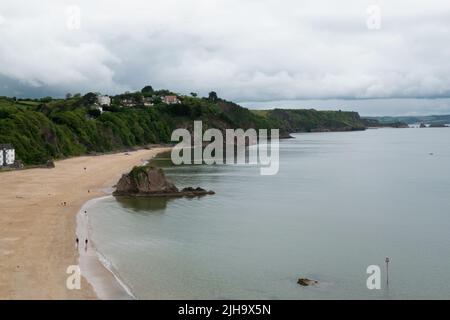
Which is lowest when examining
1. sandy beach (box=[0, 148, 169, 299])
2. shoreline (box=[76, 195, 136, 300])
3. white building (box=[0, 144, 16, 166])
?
shoreline (box=[76, 195, 136, 300])

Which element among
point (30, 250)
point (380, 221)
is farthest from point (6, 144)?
point (380, 221)

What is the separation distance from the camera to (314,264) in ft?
126

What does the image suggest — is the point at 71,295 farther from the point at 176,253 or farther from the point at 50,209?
the point at 50,209

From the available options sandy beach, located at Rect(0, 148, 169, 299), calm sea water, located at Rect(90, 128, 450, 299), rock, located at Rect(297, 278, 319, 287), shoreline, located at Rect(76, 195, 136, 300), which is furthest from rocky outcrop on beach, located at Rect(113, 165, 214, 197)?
rock, located at Rect(297, 278, 319, 287)

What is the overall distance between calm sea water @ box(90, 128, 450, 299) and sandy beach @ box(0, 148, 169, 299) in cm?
308

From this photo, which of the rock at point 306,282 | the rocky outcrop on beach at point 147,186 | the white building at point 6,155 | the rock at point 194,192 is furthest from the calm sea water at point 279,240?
the white building at point 6,155

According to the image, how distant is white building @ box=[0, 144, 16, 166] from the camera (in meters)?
96.9

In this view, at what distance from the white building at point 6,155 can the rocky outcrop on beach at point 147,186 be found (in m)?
37.0

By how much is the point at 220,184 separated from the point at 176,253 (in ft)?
141

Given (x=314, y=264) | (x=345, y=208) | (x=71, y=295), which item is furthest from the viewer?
(x=345, y=208)

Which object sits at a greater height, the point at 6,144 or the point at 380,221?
the point at 6,144

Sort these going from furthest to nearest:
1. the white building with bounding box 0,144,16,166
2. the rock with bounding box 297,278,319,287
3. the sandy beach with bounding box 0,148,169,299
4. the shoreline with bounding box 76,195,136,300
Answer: the white building with bounding box 0,144,16,166 < the rock with bounding box 297,278,319,287 < the sandy beach with bounding box 0,148,169,299 < the shoreline with bounding box 76,195,136,300

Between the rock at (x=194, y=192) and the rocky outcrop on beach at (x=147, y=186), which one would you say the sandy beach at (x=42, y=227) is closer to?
the rocky outcrop on beach at (x=147, y=186)

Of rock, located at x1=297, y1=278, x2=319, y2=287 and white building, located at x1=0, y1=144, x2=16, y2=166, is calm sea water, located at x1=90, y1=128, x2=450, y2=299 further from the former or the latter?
white building, located at x1=0, y1=144, x2=16, y2=166
